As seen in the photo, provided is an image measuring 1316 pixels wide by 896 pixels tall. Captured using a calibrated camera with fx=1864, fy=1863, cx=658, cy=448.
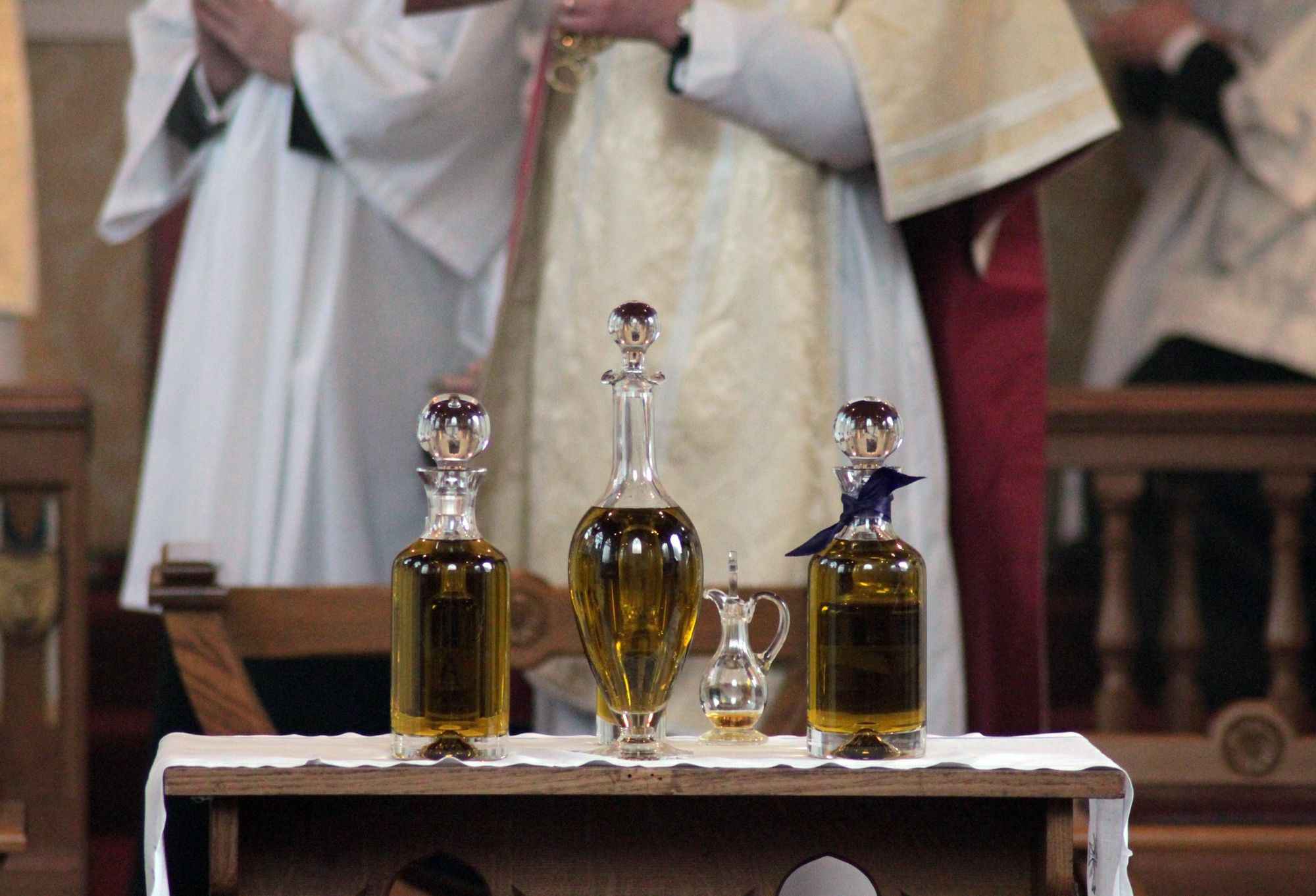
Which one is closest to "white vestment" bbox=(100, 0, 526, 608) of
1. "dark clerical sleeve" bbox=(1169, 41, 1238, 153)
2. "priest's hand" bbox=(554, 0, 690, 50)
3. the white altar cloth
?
"priest's hand" bbox=(554, 0, 690, 50)

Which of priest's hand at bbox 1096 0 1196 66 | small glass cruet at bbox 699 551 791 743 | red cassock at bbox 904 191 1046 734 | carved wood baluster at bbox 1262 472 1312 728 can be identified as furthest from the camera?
priest's hand at bbox 1096 0 1196 66

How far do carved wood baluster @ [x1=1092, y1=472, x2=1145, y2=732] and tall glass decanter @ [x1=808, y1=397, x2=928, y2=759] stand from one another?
164cm

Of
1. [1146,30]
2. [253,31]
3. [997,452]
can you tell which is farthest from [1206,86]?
[253,31]

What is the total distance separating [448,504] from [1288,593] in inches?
74.0

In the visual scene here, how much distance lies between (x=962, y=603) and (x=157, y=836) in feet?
4.14

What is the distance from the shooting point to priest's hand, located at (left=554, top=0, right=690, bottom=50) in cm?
204

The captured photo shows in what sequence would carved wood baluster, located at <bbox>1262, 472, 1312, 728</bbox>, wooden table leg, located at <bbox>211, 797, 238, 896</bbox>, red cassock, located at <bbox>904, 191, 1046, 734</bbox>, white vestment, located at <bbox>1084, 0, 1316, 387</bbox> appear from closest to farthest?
wooden table leg, located at <bbox>211, 797, 238, 896</bbox> → red cassock, located at <bbox>904, 191, 1046, 734</bbox> → carved wood baluster, located at <bbox>1262, 472, 1312, 728</bbox> → white vestment, located at <bbox>1084, 0, 1316, 387</bbox>

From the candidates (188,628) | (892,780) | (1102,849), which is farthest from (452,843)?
(188,628)

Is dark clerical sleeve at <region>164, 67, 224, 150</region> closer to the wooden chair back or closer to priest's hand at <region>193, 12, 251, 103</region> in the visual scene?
priest's hand at <region>193, 12, 251, 103</region>

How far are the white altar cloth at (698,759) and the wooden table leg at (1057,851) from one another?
3 centimetres

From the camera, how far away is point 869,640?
116cm

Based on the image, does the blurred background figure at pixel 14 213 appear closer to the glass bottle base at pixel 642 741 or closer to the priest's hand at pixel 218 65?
the priest's hand at pixel 218 65

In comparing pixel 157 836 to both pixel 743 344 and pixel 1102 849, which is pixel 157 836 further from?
pixel 743 344

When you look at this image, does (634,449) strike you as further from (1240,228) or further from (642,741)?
(1240,228)
